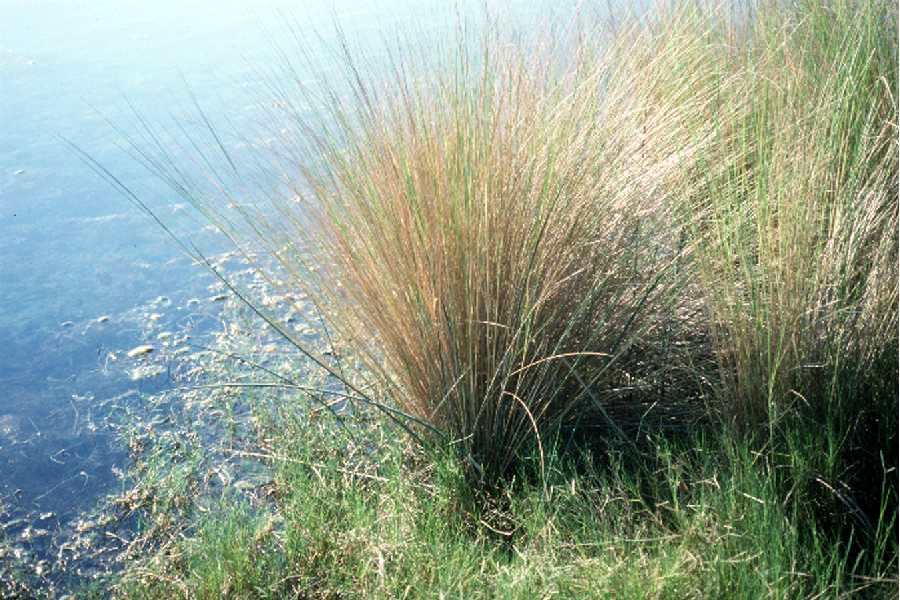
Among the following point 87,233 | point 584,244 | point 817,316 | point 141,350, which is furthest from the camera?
point 87,233

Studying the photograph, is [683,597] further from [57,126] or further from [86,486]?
[57,126]

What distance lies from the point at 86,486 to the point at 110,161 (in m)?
2.12

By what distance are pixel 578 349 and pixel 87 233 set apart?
7.10 ft

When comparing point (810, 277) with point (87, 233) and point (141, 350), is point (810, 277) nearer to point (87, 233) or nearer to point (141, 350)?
point (141, 350)

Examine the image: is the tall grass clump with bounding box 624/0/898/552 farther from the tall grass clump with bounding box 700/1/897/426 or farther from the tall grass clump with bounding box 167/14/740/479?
the tall grass clump with bounding box 167/14/740/479

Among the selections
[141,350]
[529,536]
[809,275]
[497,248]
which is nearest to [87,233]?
[141,350]

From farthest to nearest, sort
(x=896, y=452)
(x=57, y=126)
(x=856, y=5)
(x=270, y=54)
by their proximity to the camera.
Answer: (x=270, y=54), (x=57, y=126), (x=856, y=5), (x=896, y=452)

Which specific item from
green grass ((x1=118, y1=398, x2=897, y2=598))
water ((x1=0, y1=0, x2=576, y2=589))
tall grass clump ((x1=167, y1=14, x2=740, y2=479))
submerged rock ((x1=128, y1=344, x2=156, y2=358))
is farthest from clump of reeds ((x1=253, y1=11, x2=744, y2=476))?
submerged rock ((x1=128, y1=344, x2=156, y2=358))

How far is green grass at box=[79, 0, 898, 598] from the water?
30cm

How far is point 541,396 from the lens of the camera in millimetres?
1830

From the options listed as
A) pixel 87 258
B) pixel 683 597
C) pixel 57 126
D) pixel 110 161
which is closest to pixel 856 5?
pixel 683 597

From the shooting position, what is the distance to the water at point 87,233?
88.5 inches

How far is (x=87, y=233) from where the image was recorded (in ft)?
11.0

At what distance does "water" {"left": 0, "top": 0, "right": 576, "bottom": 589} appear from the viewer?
225 cm
